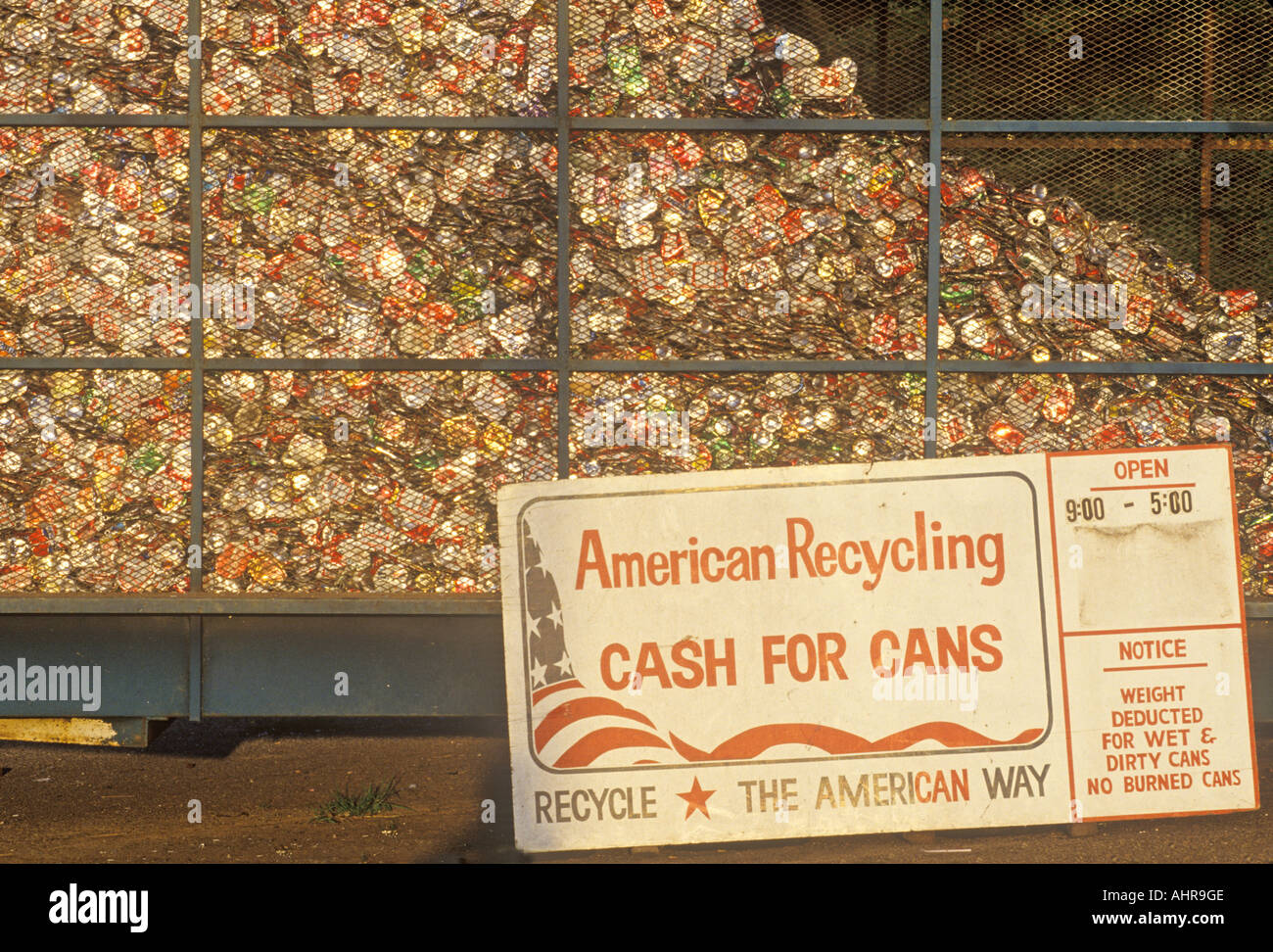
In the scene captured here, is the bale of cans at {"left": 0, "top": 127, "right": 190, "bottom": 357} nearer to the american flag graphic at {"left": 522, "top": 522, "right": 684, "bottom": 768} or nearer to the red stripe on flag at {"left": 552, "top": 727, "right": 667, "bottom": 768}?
the american flag graphic at {"left": 522, "top": 522, "right": 684, "bottom": 768}

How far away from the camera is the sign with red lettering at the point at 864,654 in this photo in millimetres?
4938

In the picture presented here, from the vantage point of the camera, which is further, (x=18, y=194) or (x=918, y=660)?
(x=18, y=194)

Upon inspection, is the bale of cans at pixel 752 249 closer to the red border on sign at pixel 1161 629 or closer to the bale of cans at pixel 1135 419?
the bale of cans at pixel 1135 419

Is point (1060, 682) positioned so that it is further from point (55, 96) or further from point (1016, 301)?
point (55, 96)

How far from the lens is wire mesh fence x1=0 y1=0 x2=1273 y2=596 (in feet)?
17.5

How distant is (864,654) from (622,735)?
921 mm

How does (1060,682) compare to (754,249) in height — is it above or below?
below

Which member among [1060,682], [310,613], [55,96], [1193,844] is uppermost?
[55,96]

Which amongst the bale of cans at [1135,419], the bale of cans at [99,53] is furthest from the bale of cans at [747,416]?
the bale of cans at [99,53]

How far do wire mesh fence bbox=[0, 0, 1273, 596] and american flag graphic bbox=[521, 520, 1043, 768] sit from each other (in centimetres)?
59

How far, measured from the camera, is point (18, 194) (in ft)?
17.5

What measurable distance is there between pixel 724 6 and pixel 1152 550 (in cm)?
265

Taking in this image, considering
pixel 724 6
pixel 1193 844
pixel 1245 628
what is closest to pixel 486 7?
pixel 724 6

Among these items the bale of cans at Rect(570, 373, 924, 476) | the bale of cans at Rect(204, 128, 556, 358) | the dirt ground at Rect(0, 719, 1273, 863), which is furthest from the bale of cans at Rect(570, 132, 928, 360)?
the dirt ground at Rect(0, 719, 1273, 863)
